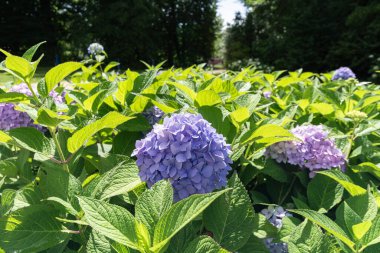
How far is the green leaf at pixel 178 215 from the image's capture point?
802 millimetres

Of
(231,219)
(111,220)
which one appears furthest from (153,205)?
(231,219)

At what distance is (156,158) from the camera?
3.46 ft

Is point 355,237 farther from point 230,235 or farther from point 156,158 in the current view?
point 156,158

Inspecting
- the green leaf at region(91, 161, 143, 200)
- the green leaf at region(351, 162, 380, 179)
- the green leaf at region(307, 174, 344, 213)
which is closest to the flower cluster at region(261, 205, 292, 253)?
the green leaf at region(307, 174, 344, 213)

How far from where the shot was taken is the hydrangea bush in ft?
2.98

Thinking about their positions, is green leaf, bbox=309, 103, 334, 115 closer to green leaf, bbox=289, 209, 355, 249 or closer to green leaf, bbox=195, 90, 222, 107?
green leaf, bbox=195, 90, 222, 107

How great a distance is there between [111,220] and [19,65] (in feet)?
2.48

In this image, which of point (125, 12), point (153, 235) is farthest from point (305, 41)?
point (153, 235)

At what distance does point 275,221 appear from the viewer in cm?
134

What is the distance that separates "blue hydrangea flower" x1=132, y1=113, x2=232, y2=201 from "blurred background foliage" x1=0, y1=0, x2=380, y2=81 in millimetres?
14393

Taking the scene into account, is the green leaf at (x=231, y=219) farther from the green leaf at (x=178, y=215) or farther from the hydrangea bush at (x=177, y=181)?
the green leaf at (x=178, y=215)

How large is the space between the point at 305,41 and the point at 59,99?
18328 millimetres

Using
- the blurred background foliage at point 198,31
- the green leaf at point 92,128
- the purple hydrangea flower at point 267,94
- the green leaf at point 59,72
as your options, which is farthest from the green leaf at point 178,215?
the blurred background foliage at point 198,31

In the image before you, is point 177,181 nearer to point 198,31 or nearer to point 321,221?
point 321,221
